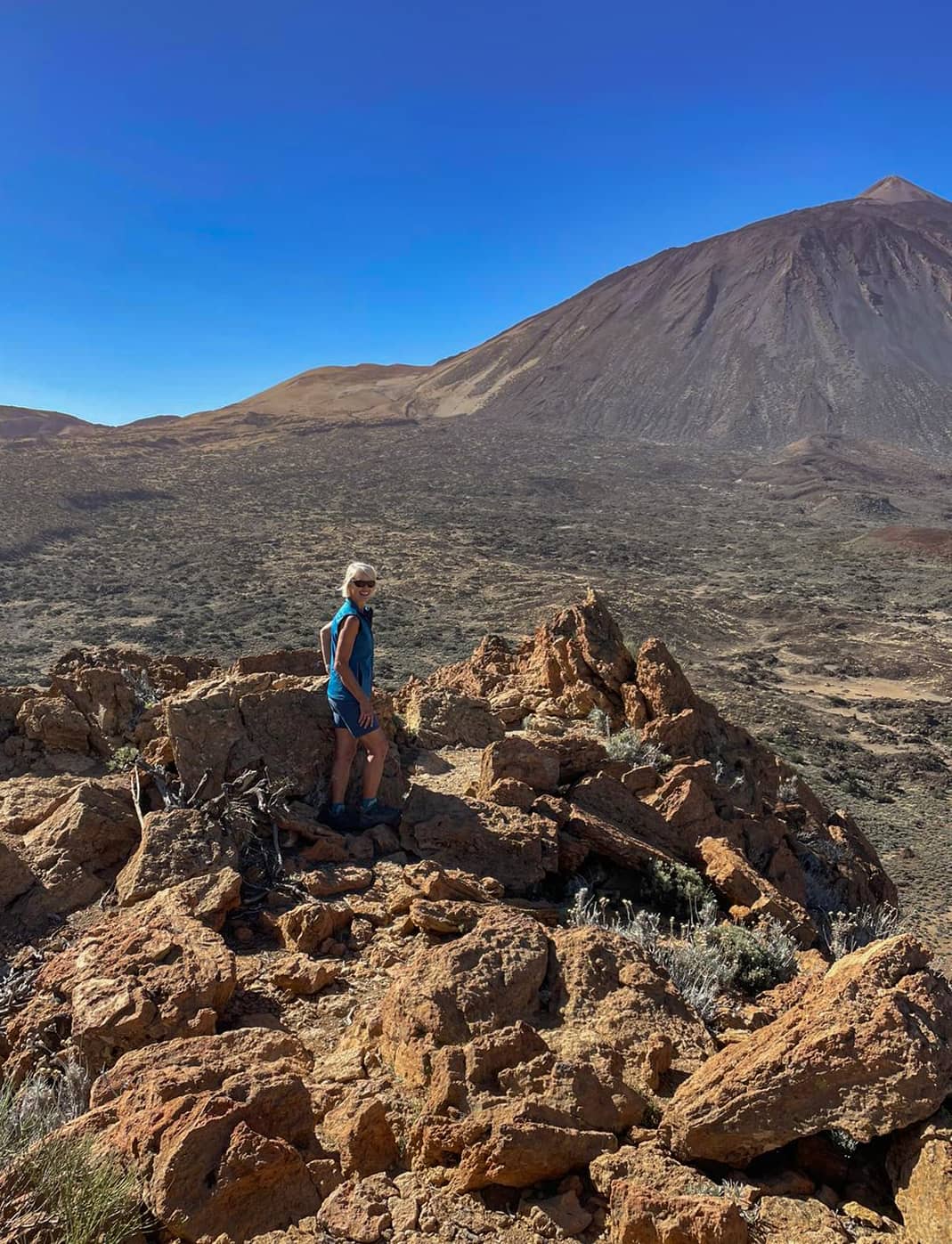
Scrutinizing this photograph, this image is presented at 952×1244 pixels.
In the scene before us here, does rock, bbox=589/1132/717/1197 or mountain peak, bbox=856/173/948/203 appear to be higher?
mountain peak, bbox=856/173/948/203

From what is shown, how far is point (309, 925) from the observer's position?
9.94 ft

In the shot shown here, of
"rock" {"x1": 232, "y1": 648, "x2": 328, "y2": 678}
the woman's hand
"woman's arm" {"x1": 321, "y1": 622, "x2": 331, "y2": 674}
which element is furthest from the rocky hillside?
"rock" {"x1": 232, "y1": 648, "x2": 328, "y2": 678}

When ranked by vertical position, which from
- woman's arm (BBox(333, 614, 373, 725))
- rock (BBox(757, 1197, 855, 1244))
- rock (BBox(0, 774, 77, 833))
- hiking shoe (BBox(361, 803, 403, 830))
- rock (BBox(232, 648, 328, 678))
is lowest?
rock (BBox(757, 1197, 855, 1244))

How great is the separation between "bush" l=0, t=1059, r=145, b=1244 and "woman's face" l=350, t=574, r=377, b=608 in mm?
2474

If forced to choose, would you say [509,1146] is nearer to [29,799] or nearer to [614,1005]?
Answer: [614,1005]

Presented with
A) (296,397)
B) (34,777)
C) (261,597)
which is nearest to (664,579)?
(261,597)

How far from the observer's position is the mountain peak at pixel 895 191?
360 feet

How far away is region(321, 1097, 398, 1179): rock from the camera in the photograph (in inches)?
77.9

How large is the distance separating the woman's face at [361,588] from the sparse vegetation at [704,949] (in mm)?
1764

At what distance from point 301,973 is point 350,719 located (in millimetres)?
1367

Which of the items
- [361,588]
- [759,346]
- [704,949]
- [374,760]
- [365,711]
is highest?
[759,346]

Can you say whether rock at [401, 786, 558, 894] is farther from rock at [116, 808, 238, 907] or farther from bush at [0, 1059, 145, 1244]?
bush at [0, 1059, 145, 1244]

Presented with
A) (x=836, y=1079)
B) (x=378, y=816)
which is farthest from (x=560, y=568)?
(x=836, y=1079)

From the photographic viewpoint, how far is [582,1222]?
182 cm
